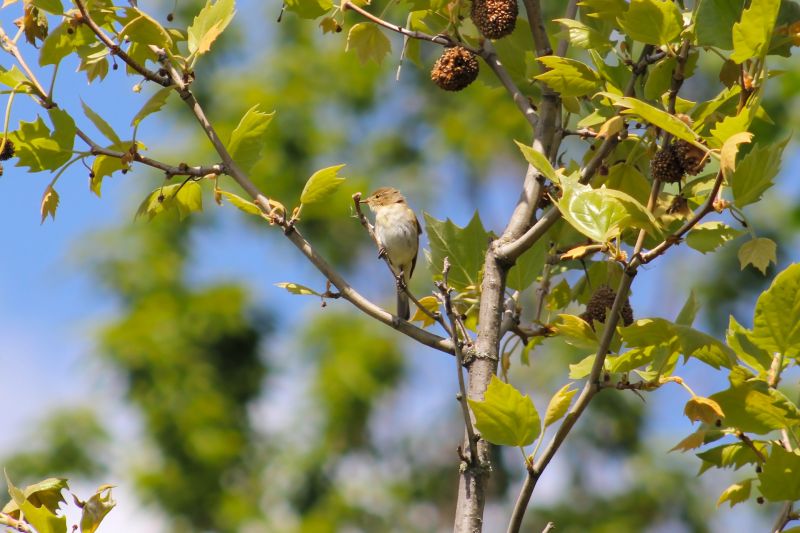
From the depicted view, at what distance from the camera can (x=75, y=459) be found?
1073cm

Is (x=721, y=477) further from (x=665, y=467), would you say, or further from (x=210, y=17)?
(x=210, y=17)

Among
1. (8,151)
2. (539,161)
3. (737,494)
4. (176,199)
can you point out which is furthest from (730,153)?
(8,151)

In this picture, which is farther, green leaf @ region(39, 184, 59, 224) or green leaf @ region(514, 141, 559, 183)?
green leaf @ region(39, 184, 59, 224)

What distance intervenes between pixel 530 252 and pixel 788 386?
574 cm

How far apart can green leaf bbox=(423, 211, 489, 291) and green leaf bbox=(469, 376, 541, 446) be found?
38cm

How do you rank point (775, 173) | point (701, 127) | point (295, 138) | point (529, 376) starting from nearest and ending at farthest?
point (775, 173), point (701, 127), point (529, 376), point (295, 138)

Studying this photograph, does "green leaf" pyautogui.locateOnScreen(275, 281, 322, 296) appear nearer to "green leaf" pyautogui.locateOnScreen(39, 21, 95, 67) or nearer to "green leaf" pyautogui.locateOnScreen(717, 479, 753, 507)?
"green leaf" pyautogui.locateOnScreen(39, 21, 95, 67)

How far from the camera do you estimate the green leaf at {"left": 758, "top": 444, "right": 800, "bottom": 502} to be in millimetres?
1284

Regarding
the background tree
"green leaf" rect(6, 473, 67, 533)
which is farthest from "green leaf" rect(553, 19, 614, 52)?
the background tree

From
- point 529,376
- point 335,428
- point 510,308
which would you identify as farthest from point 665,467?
point 510,308

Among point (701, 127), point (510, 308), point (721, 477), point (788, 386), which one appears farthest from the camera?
point (721, 477)

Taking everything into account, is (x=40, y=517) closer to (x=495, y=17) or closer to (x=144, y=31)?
(x=144, y=31)

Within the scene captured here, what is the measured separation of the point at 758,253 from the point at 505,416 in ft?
1.60

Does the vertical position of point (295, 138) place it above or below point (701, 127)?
above
